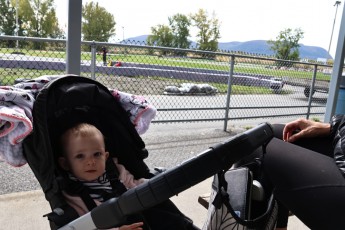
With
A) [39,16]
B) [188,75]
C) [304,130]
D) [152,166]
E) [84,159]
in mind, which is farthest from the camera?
[39,16]

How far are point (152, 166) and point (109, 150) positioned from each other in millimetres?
2150

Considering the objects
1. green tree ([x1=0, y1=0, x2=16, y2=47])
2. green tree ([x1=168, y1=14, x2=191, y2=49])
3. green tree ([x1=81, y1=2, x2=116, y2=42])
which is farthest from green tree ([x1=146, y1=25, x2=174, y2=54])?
green tree ([x1=0, y1=0, x2=16, y2=47])

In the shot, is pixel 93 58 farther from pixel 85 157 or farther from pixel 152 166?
pixel 85 157

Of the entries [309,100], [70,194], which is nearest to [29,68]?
[70,194]

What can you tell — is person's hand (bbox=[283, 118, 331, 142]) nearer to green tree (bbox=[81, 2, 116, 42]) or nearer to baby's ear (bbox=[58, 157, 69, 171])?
baby's ear (bbox=[58, 157, 69, 171])

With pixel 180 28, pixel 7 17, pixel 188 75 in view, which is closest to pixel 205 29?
pixel 180 28

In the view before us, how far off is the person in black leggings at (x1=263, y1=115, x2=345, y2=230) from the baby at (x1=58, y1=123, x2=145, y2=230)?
2.46 feet

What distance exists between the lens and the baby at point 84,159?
179 cm

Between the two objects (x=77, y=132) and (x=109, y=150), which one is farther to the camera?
(x=109, y=150)

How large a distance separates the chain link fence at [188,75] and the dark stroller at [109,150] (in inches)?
80.7

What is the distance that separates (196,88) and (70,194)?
4.41 m

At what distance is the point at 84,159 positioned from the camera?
1.79 m

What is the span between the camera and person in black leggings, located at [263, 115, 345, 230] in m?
1.36

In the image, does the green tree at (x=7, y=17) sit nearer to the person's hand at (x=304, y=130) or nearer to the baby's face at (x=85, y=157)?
the baby's face at (x=85, y=157)
